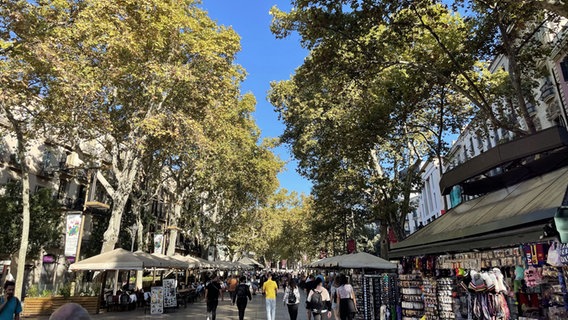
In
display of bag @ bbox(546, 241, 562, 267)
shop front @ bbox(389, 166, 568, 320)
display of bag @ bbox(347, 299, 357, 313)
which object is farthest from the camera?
display of bag @ bbox(347, 299, 357, 313)

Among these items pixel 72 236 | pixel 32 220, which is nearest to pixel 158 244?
pixel 32 220

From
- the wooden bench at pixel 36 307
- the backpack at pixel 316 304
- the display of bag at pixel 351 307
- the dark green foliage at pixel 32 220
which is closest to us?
the backpack at pixel 316 304

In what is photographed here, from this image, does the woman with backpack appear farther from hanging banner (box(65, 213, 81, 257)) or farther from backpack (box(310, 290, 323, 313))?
hanging banner (box(65, 213, 81, 257))

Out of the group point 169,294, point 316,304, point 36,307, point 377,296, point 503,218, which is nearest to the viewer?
point 503,218

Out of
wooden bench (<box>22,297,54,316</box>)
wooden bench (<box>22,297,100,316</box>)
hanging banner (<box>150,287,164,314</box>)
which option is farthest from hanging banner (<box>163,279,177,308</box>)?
wooden bench (<box>22,297,54,316</box>)

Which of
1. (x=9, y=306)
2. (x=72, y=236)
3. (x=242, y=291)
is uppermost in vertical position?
(x=72, y=236)

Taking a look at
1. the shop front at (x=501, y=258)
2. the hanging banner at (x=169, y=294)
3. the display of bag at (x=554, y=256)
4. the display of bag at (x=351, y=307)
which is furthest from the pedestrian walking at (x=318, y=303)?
the hanging banner at (x=169, y=294)

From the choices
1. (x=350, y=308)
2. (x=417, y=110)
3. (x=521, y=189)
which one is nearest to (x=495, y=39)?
(x=417, y=110)

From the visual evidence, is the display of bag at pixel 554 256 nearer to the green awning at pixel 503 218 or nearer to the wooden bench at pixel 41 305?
the green awning at pixel 503 218

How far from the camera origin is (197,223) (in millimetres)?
32594

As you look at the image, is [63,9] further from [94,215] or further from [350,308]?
[94,215]

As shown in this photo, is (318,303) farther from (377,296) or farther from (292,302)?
(377,296)

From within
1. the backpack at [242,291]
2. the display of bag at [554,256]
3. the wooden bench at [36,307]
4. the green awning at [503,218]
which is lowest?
the wooden bench at [36,307]

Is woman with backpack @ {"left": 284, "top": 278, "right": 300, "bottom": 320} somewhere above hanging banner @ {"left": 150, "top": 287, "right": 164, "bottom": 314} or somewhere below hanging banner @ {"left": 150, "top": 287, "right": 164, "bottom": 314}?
above
